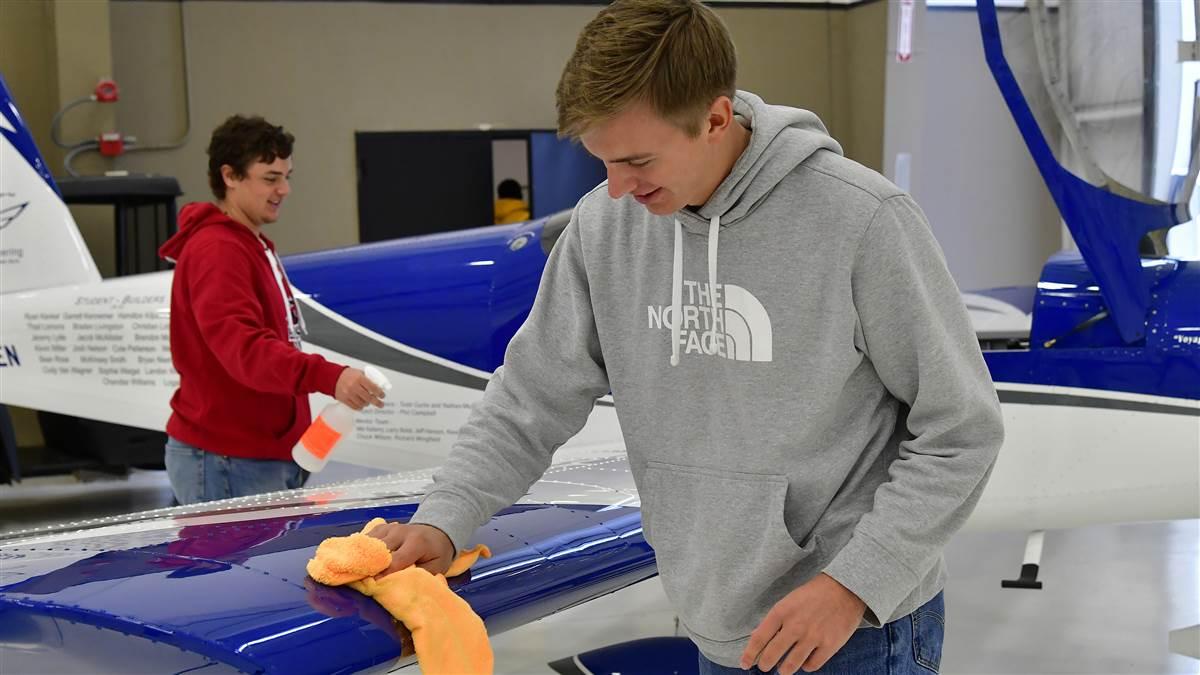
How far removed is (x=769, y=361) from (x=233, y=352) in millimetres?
1562

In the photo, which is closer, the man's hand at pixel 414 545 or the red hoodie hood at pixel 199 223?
the man's hand at pixel 414 545

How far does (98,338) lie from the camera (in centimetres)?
437

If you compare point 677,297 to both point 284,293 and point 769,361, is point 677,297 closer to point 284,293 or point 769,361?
point 769,361

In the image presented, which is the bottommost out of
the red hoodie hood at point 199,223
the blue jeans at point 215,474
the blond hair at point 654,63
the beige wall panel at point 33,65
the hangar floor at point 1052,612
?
the hangar floor at point 1052,612

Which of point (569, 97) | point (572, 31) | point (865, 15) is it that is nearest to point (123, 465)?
point (569, 97)

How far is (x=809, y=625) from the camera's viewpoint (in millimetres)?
1149

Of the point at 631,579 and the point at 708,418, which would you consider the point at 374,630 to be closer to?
the point at 708,418

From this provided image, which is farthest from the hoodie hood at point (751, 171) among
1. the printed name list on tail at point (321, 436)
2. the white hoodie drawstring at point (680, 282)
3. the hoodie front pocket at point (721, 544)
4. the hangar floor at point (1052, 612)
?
the hangar floor at point (1052, 612)

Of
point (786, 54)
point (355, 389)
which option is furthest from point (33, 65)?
point (786, 54)

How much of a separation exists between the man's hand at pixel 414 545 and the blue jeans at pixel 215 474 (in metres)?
1.34

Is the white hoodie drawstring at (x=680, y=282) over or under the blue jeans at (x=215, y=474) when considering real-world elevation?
over

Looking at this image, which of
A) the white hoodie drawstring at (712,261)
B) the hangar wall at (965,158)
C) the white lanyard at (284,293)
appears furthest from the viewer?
the hangar wall at (965,158)

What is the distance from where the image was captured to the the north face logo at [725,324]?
1227 millimetres

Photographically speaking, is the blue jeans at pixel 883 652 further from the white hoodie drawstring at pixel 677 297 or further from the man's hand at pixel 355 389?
the man's hand at pixel 355 389
